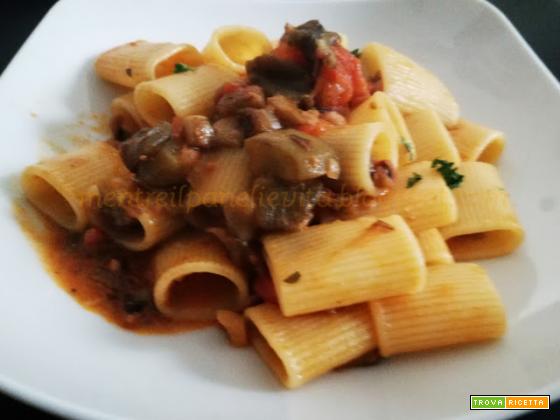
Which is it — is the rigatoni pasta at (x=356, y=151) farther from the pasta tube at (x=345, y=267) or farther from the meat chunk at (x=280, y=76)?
the meat chunk at (x=280, y=76)

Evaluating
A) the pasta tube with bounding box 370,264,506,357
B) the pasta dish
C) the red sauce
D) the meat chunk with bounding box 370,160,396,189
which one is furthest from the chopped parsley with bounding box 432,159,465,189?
the red sauce

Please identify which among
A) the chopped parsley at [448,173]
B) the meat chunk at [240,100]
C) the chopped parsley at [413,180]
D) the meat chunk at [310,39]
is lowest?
the chopped parsley at [448,173]

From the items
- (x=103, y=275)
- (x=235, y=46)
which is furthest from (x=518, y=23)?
(x=103, y=275)

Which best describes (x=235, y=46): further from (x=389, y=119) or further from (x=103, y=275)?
(x=103, y=275)

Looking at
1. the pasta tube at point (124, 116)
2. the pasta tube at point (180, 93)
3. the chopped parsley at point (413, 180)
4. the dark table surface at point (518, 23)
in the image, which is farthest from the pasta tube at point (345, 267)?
the dark table surface at point (518, 23)

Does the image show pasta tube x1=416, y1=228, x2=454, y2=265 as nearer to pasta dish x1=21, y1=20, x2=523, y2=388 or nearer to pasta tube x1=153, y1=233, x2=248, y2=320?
pasta dish x1=21, y1=20, x2=523, y2=388
